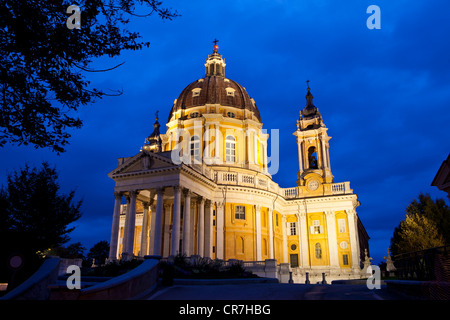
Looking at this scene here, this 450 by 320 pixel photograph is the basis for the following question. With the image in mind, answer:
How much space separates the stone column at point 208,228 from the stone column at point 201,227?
0.46m

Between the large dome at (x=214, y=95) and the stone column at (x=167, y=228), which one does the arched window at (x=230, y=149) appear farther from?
the stone column at (x=167, y=228)

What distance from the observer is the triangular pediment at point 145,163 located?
105 feet

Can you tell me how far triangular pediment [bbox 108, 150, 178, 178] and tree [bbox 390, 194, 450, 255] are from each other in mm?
25162

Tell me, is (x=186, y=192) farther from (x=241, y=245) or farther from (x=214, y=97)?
(x=214, y=97)

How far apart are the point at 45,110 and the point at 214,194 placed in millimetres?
27576

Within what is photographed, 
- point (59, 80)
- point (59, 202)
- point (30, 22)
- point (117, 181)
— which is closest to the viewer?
point (30, 22)

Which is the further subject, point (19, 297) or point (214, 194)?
point (214, 194)

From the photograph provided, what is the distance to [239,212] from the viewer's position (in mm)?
38906

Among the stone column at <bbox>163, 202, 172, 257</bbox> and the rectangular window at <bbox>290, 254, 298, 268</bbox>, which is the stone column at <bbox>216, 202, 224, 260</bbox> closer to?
the stone column at <bbox>163, 202, 172, 257</bbox>

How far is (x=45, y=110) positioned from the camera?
443 inches

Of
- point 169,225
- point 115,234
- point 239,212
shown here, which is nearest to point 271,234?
point 239,212
